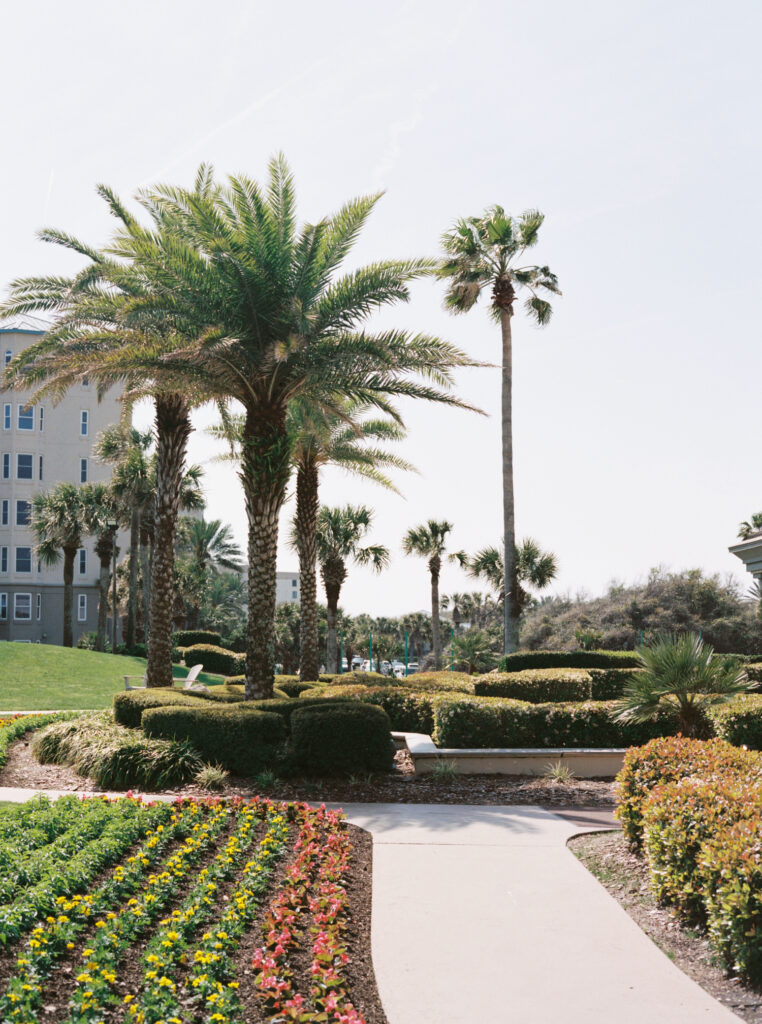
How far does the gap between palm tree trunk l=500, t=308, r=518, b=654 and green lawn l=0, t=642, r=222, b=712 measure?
438 inches

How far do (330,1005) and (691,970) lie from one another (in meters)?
2.18

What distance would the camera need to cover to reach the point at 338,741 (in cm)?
1043

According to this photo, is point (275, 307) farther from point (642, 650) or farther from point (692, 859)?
point (692, 859)

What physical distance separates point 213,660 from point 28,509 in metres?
24.4

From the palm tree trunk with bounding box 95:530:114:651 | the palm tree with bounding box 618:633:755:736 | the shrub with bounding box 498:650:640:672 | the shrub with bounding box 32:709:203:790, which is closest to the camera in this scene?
the shrub with bounding box 32:709:203:790

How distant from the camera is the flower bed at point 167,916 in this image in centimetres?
422

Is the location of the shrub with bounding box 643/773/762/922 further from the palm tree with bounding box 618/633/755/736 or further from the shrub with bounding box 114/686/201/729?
the shrub with bounding box 114/686/201/729

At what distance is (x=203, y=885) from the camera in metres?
5.76

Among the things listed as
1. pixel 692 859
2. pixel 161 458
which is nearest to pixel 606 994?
pixel 692 859

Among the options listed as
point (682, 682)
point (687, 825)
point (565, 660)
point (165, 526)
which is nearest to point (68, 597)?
point (565, 660)

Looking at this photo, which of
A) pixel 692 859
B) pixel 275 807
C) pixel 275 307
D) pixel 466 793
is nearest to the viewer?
pixel 692 859

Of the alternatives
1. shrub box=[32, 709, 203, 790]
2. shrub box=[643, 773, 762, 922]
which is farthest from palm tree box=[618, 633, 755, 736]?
shrub box=[32, 709, 203, 790]

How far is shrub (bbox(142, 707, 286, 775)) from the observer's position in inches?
412

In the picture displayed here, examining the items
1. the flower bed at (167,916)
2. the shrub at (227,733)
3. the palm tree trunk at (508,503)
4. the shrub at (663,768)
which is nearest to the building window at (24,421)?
the palm tree trunk at (508,503)
